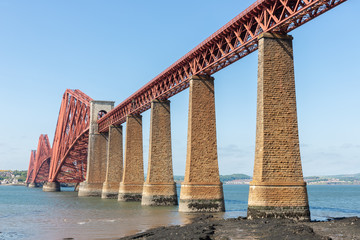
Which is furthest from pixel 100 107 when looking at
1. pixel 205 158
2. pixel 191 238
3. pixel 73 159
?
pixel 191 238

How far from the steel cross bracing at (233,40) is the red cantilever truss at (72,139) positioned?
129ft

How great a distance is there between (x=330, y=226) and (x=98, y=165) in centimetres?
5408

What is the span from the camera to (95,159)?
242 feet

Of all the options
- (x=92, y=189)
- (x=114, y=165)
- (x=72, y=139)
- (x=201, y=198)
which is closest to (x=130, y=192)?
(x=114, y=165)

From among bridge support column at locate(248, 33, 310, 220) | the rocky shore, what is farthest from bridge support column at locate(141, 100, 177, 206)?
bridge support column at locate(248, 33, 310, 220)

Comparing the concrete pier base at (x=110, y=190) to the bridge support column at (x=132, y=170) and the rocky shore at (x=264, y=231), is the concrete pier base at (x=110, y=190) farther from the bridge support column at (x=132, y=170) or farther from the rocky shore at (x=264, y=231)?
the rocky shore at (x=264, y=231)

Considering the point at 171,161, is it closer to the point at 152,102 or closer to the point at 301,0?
the point at 152,102

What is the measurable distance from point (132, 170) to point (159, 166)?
1006cm

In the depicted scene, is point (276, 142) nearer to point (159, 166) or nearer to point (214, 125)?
point (214, 125)

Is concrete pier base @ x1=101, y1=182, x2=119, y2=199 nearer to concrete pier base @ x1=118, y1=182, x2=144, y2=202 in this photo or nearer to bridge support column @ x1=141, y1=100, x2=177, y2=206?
concrete pier base @ x1=118, y1=182, x2=144, y2=202

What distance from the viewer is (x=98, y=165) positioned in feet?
241

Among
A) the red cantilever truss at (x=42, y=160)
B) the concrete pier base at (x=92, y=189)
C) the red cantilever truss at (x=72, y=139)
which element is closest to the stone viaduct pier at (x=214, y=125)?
the concrete pier base at (x=92, y=189)

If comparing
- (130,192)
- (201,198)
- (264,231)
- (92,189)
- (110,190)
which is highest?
(92,189)

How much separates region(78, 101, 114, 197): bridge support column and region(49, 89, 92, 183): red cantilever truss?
4.21 m
